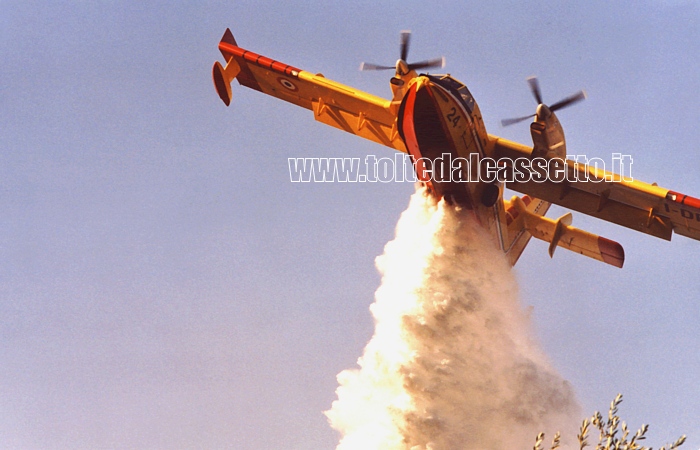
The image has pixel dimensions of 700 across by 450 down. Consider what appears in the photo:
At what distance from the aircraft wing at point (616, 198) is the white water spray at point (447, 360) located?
239cm

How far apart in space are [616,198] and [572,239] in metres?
3.24

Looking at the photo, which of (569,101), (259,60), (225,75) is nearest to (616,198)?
(569,101)

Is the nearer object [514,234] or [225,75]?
[514,234]

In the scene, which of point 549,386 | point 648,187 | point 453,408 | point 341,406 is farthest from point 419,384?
point 648,187

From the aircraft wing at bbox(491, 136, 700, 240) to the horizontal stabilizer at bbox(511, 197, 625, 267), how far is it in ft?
7.60

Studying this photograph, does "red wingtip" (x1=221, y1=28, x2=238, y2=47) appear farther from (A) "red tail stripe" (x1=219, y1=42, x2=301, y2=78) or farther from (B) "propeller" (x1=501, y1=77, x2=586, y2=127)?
(B) "propeller" (x1=501, y1=77, x2=586, y2=127)

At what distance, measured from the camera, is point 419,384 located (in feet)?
78.1

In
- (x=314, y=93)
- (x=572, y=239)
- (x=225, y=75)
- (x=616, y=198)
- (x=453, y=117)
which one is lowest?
(x=616, y=198)

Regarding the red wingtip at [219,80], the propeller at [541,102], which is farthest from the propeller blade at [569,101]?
the red wingtip at [219,80]

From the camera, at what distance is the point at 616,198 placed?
23.0 meters

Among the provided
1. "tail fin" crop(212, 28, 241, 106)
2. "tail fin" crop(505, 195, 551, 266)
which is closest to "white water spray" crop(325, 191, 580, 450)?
"tail fin" crop(505, 195, 551, 266)

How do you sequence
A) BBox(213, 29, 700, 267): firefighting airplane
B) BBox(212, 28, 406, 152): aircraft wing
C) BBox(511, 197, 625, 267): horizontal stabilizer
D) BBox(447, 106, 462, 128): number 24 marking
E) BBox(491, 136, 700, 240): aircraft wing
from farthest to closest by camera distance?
BBox(511, 197, 625, 267): horizontal stabilizer, BBox(212, 28, 406, 152): aircraft wing, BBox(491, 136, 700, 240): aircraft wing, BBox(213, 29, 700, 267): firefighting airplane, BBox(447, 106, 462, 128): number 24 marking

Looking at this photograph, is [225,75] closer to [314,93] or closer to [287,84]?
[287,84]

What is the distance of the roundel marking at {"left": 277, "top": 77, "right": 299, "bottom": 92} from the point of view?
2612 cm
